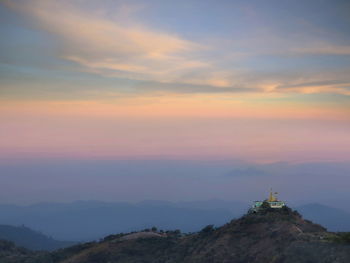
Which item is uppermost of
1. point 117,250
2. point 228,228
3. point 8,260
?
point 228,228

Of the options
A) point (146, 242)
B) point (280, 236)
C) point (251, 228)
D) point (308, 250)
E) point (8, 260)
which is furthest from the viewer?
point (8, 260)

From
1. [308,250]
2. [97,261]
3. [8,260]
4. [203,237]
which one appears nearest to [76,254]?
[97,261]

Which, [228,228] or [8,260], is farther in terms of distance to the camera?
[8,260]

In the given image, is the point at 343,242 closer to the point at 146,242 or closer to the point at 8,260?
the point at 146,242

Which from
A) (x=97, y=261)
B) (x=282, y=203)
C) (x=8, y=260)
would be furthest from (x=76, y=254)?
(x=282, y=203)

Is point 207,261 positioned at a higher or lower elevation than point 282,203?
lower

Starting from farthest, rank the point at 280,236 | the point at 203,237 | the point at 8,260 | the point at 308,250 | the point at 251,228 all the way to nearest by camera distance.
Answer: the point at 8,260
the point at 203,237
the point at 251,228
the point at 280,236
the point at 308,250

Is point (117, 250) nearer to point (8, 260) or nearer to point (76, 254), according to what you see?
point (76, 254)
